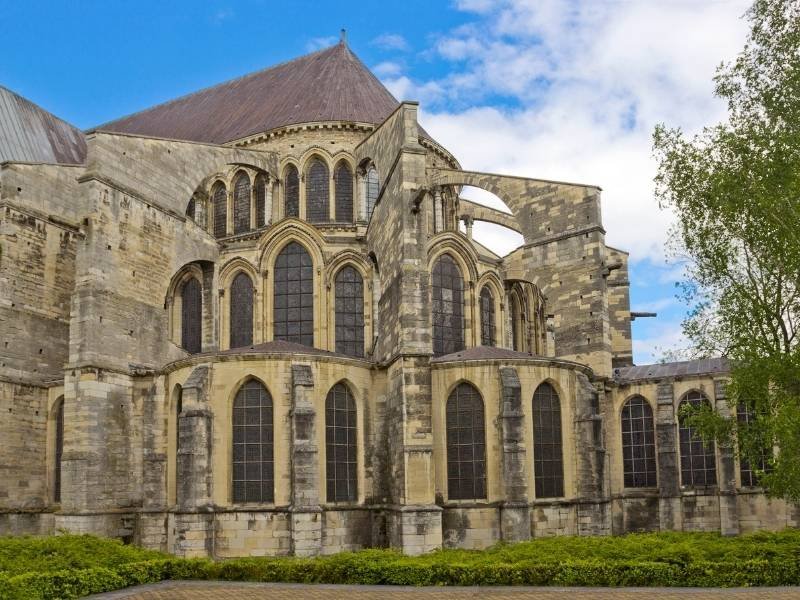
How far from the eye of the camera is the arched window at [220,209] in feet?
116

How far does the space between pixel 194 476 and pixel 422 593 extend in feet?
37.2

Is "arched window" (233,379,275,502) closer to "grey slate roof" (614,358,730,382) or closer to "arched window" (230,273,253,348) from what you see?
"arched window" (230,273,253,348)

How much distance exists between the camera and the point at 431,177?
107ft

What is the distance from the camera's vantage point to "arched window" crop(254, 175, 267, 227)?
113 ft

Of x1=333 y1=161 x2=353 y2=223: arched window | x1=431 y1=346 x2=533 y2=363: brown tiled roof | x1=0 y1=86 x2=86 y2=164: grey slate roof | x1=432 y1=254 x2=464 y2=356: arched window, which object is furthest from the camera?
x1=0 y1=86 x2=86 y2=164: grey slate roof

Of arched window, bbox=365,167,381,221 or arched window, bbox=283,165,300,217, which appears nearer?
arched window, bbox=365,167,381,221

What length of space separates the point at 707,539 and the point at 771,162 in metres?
7.97

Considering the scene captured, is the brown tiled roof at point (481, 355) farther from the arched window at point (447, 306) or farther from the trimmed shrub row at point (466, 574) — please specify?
the trimmed shrub row at point (466, 574)

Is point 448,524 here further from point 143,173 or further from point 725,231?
point 143,173

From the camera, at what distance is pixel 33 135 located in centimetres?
3719

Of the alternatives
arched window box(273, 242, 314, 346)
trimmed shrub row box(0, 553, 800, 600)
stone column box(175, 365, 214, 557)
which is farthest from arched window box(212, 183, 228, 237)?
trimmed shrub row box(0, 553, 800, 600)

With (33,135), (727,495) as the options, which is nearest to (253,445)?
(727,495)

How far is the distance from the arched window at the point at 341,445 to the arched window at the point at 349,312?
14.8 feet

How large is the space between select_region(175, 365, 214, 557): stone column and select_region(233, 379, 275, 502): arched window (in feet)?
2.48
